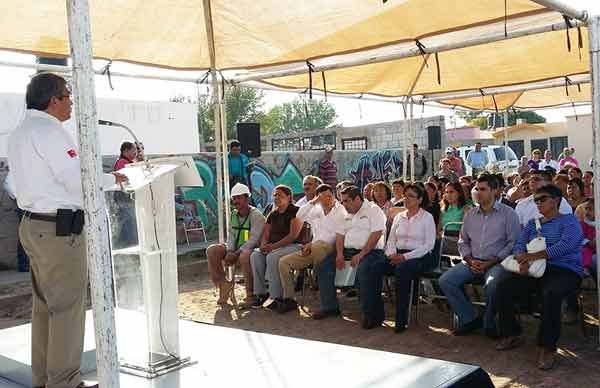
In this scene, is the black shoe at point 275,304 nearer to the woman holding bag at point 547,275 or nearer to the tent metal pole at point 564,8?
the woman holding bag at point 547,275

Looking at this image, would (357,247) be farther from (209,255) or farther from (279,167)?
(279,167)

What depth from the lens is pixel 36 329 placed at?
2.93 metres

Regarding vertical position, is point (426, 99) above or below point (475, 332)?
above

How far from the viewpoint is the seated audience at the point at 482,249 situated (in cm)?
492

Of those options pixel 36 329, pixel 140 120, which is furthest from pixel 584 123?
pixel 36 329

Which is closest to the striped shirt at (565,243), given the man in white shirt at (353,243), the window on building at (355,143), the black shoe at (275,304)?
the man in white shirt at (353,243)

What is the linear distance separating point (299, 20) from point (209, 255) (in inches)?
110

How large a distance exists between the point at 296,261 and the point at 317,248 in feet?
0.90

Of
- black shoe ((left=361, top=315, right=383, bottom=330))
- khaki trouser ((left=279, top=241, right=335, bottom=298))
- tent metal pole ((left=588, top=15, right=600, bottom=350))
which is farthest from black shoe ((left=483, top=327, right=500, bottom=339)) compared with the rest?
khaki trouser ((left=279, top=241, right=335, bottom=298))

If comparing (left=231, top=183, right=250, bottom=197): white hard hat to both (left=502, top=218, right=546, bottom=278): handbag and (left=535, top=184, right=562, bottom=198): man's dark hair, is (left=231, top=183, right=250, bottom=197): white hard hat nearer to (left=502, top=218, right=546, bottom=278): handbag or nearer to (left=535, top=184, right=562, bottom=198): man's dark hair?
(left=502, top=218, right=546, bottom=278): handbag

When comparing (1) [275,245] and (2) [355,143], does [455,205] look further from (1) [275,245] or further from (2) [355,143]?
(2) [355,143]

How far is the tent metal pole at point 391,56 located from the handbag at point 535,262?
5.93 ft

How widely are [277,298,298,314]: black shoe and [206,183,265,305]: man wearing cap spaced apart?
0.47 metres

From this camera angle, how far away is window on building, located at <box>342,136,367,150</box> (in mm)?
22953
